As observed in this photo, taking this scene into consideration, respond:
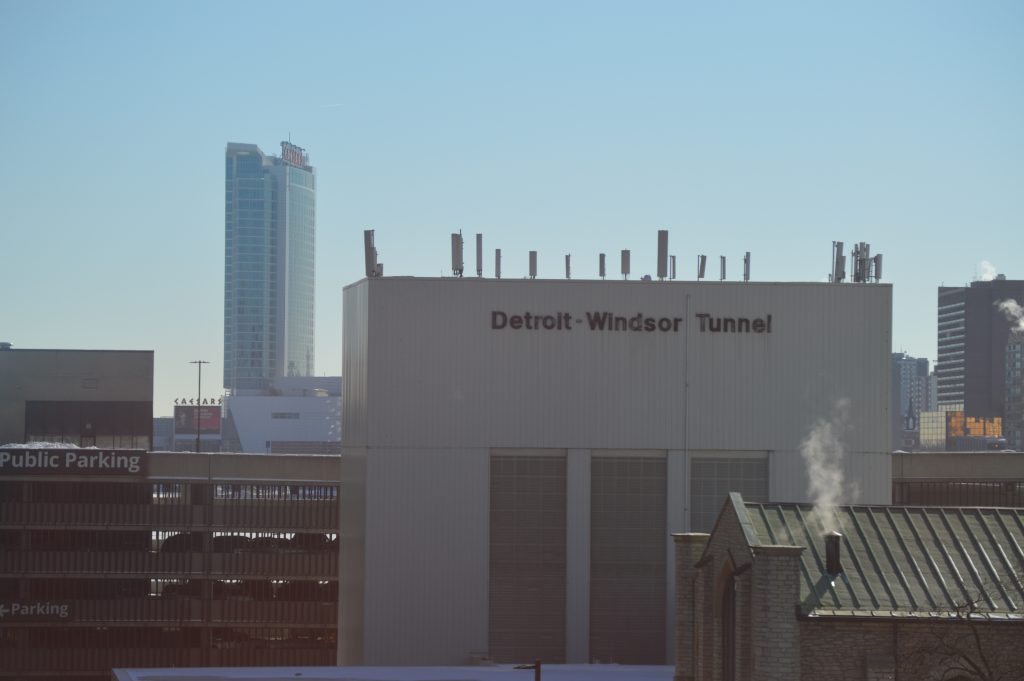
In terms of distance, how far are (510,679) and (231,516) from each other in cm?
3571

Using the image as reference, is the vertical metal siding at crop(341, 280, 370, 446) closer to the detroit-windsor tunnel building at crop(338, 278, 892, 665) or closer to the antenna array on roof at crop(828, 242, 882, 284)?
the detroit-windsor tunnel building at crop(338, 278, 892, 665)

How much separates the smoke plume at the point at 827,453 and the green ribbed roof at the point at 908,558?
22228 millimetres

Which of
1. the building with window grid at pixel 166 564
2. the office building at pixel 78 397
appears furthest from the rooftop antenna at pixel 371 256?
the office building at pixel 78 397

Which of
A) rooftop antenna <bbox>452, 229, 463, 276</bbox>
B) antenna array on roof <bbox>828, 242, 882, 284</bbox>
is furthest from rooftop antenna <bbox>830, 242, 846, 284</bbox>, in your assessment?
rooftop antenna <bbox>452, 229, 463, 276</bbox>

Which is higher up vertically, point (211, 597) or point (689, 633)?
point (689, 633)

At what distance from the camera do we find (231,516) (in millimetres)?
81188

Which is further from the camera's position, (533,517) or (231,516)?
(231,516)

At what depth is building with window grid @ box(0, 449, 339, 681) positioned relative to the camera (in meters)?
80.9

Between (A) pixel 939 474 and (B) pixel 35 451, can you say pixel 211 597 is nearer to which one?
(B) pixel 35 451

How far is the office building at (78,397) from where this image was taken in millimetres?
97188

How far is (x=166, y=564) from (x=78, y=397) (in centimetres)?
2217

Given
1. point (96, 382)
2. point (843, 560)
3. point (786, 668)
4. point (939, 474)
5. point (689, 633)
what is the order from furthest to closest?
point (96, 382) < point (939, 474) < point (689, 633) < point (843, 560) < point (786, 668)

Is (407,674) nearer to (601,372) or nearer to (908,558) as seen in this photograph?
(601,372)

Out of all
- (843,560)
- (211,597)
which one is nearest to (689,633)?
(843,560)
